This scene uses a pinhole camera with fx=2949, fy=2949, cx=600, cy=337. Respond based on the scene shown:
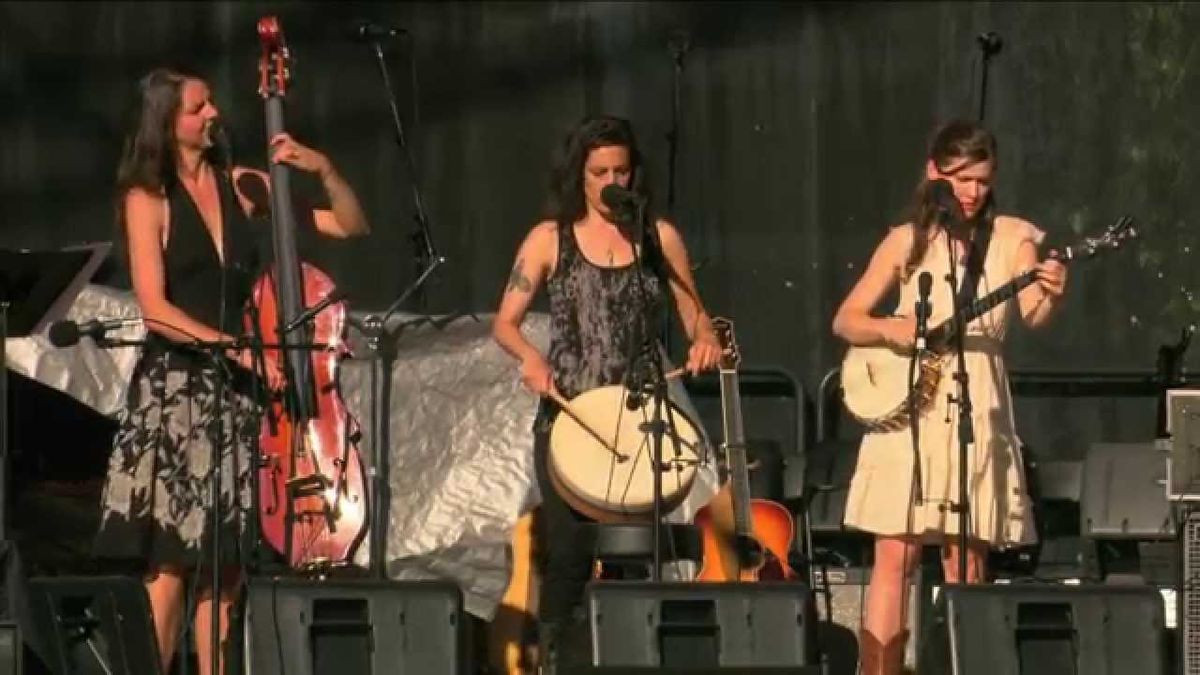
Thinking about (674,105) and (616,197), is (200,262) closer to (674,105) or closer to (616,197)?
(616,197)

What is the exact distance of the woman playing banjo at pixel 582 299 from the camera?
930 centimetres

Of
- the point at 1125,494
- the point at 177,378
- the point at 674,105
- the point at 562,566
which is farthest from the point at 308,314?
the point at 1125,494

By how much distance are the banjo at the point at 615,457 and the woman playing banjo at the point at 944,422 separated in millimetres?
601

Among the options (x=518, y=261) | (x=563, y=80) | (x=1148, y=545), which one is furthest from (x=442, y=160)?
(x=1148, y=545)

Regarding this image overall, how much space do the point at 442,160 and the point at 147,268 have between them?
2854 mm

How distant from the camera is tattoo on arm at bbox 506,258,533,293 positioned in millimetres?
9430

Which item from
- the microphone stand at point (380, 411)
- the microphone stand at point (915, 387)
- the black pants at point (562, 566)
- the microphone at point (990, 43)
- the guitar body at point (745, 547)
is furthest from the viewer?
the microphone at point (990, 43)

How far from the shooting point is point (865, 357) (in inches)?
367

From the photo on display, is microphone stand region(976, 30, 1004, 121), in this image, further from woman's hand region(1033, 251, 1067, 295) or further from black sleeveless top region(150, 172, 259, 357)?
black sleeveless top region(150, 172, 259, 357)

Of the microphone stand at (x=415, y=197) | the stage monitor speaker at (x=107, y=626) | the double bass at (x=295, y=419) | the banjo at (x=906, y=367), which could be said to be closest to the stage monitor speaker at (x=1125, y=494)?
the banjo at (x=906, y=367)

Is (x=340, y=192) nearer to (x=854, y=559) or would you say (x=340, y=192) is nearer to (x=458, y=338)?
(x=458, y=338)

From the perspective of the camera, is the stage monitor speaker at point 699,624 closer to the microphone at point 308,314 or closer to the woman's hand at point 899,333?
the woman's hand at point 899,333

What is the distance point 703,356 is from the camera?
9109 mm

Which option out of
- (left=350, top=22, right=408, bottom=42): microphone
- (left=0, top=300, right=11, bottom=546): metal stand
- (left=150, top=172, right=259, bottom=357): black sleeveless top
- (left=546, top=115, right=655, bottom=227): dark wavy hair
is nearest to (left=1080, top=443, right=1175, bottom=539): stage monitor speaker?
(left=546, top=115, right=655, bottom=227): dark wavy hair
